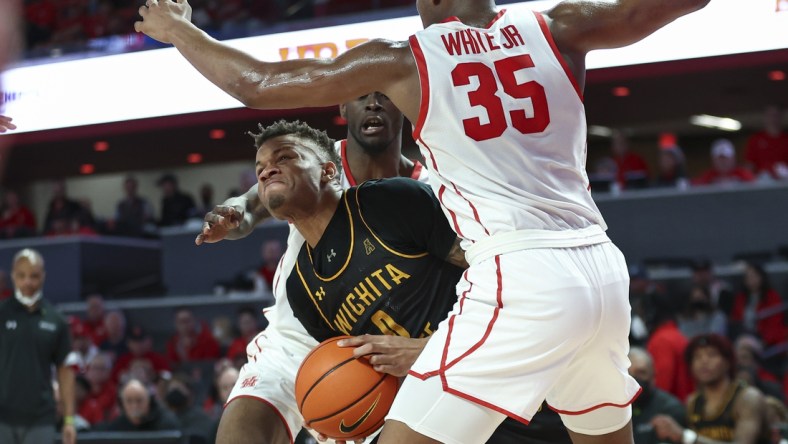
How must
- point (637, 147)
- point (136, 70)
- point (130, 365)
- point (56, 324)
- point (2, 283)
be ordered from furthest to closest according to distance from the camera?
point (637, 147)
point (136, 70)
point (2, 283)
point (130, 365)
point (56, 324)

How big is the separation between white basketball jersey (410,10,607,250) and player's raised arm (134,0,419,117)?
0.07 m

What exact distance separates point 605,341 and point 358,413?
91 cm

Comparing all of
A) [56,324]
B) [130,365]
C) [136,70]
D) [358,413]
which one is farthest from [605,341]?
[136,70]

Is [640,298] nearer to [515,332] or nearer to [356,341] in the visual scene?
[356,341]

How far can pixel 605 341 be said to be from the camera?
315 centimetres

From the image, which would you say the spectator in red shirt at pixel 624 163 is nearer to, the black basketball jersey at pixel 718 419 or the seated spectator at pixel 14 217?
the black basketball jersey at pixel 718 419

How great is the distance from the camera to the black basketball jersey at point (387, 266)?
3.85m

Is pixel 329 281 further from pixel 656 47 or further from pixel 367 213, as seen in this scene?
pixel 656 47

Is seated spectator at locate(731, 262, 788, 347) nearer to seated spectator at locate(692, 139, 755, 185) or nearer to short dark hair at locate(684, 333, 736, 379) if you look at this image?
seated spectator at locate(692, 139, 755, 185)

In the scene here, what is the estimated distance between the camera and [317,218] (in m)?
4.05

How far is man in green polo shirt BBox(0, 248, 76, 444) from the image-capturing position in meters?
7.64

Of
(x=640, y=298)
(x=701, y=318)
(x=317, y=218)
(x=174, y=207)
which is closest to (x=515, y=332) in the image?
(x=317, y=218)

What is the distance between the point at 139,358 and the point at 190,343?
2.00ft

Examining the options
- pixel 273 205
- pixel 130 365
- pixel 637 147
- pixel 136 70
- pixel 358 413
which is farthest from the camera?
pixel 637 147
